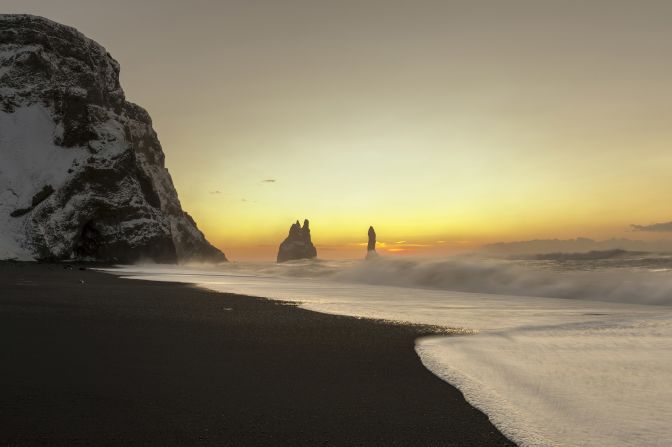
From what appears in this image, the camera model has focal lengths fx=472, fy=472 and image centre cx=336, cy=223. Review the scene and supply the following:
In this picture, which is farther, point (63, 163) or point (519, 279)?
point (63, 163)

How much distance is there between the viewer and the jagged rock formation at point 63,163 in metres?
63.2

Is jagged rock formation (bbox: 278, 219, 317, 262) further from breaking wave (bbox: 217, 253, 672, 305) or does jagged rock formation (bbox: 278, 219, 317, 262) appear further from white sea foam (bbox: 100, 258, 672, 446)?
white sea foam (bbox: 100, 258, 672, 446)

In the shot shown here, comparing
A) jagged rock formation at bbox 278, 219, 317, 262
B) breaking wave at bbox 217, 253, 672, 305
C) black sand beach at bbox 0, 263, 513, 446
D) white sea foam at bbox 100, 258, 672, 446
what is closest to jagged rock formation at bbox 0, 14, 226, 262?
breaking wave at bbox 217, 253, 672, 305

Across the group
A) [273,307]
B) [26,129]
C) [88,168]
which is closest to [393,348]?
[273,307]

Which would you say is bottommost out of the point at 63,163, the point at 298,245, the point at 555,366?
the point at 555,366

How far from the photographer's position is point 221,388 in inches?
171

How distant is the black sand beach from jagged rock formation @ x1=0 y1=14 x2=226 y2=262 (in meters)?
63.6

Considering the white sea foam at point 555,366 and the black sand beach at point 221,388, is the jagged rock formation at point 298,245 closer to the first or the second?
the white sea foam at point 555,366

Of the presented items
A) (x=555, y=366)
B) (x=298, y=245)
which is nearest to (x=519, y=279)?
(x=555, y=366)

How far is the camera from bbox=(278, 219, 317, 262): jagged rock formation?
162m

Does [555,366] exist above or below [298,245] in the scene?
below

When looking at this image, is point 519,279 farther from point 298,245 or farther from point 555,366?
point 298,245

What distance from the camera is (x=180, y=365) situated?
17.1ft

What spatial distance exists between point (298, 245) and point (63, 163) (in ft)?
327
